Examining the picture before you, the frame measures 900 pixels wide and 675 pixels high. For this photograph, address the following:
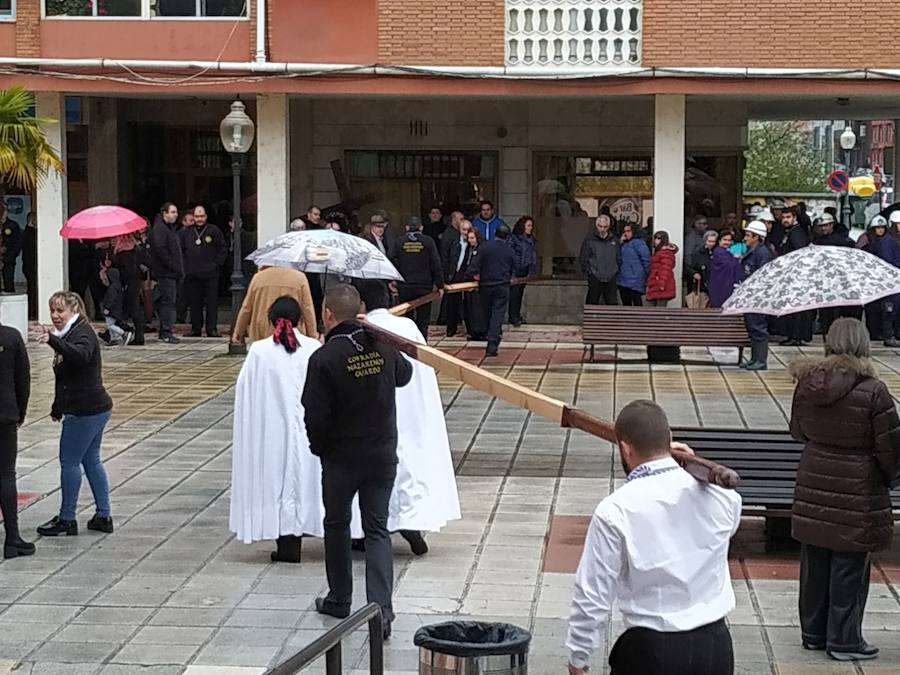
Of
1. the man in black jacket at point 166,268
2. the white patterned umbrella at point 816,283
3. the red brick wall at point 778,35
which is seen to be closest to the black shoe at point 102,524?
the white patterned umbrella at point 816,283

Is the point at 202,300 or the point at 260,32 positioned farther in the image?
the point at 202,300

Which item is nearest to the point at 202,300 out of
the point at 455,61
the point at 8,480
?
the point at 455,61

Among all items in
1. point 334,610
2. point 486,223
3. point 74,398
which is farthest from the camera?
point 486,223

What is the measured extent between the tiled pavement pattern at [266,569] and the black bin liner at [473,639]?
62.8 inches

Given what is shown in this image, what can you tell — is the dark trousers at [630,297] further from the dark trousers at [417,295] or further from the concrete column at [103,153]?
the concrete column at [103,153]

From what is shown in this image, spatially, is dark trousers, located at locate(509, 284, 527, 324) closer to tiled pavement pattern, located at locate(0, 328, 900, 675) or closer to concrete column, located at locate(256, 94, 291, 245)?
concrete column, located at locate(256, 94, 291, 245)

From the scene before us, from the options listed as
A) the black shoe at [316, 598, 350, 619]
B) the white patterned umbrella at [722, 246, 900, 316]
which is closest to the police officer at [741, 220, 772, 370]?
the white patterned umbrella at [722, 246, 900, 316]

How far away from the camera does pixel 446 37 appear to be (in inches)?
875

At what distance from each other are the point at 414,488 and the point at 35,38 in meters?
15.8

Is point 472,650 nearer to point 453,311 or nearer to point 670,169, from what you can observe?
point 453,311

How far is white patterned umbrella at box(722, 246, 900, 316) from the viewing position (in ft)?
33.9

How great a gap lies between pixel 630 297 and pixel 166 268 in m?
6.71

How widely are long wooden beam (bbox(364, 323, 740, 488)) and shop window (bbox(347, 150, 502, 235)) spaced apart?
64.0 ft

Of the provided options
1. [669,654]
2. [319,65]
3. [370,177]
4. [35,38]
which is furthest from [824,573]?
[370,177]
